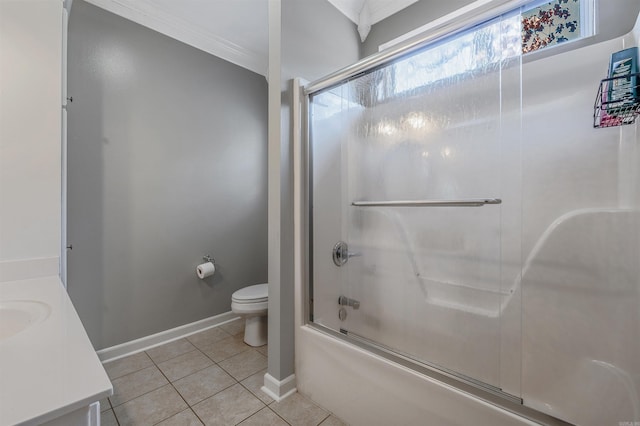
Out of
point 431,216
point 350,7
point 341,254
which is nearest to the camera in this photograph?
point 431,216

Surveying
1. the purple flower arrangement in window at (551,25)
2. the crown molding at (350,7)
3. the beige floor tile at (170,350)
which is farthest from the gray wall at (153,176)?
the purple flower arrangement in window at (551,25)

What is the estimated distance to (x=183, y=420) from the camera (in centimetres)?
141

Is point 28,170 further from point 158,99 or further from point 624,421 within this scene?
point 624,421

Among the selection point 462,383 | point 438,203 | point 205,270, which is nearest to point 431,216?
point 438,203

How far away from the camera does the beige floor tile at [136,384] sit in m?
1.59

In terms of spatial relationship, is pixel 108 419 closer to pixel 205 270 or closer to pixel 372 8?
pixel 205 270

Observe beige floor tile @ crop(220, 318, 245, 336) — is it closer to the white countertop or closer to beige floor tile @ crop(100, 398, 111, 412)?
beige floor tile @ crop(100, 398, 111, 412)

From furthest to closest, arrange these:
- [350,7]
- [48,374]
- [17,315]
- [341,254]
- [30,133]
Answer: [350,7]
[341,254]
[30,133]
[17,315]
[48,374]

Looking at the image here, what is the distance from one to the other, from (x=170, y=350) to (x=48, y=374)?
6.06ft

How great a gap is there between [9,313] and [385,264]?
5.65ft

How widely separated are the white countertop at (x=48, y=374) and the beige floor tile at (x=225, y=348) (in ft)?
4.73

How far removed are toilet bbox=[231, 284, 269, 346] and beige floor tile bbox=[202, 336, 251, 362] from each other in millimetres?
68

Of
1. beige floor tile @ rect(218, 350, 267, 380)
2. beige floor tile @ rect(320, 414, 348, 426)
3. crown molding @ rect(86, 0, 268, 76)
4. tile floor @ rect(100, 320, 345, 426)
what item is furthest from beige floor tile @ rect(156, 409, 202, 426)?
crown molding @ rect(86, 0, 268, 76)

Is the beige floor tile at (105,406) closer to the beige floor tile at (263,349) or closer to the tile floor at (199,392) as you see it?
the tile floor at (199,392)
